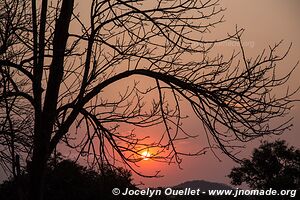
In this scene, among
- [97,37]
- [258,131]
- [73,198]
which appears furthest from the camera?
[73,198]

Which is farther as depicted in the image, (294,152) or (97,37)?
(294,152)

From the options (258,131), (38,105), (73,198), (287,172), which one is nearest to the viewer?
(258,131)

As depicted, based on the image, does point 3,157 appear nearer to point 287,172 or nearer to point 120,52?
point 120,52

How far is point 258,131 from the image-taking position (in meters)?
5.93

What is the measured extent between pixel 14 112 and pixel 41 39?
4762 millimetres

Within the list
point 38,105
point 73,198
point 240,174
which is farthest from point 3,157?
point 240,174

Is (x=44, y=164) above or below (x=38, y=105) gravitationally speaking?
below

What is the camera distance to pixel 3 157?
33.9 ft

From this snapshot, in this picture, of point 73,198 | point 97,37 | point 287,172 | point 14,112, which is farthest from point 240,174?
point 97,37

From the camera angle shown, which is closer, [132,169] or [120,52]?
[132,169]

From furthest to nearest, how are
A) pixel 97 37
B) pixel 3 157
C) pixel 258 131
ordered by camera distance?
pixel 3 157 → pixel 97 37 → pixel 258 131

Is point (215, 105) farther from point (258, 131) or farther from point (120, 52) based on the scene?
point (120, 52)

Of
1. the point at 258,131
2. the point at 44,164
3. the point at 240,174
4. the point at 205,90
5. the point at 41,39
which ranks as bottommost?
the point at 44,164

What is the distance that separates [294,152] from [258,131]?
1815 inches
